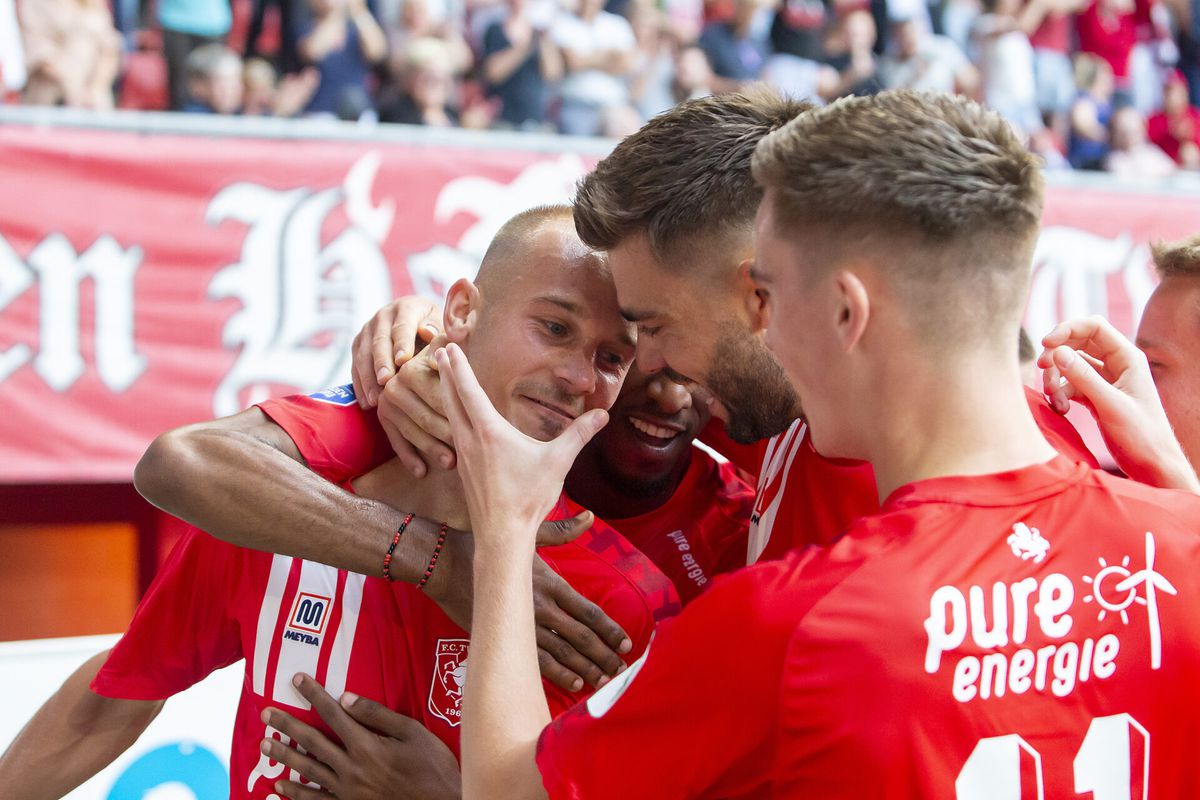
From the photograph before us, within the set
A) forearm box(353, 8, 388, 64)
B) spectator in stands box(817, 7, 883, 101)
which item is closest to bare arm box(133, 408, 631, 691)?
forearm box(353, 8, 388, 64)

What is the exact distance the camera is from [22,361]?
432 centimetres

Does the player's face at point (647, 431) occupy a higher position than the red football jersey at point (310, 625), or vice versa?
the player's face at point (647, 431)

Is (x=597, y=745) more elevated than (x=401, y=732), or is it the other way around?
(x=597, y=745)

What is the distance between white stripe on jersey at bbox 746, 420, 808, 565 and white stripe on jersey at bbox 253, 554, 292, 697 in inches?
35.6

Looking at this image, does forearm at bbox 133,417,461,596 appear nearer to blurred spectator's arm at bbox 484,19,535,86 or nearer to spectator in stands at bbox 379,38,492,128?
spectator in stands at bbox 379,38,492,128

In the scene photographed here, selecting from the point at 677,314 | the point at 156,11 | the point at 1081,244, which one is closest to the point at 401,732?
the point at 677,314

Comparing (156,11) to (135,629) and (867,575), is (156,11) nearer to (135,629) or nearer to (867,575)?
(135,629)

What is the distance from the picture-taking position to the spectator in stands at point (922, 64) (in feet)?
30.0

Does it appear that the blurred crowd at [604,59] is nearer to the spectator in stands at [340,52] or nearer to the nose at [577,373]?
the spectator in stands at [340,52]

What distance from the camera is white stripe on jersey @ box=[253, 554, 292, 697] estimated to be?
227 cm

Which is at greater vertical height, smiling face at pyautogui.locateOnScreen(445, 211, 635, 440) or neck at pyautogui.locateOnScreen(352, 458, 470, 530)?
smiling face at pyautogui.locateOnScreen(445, 211, 635, 440)

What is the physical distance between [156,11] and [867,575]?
621 cm

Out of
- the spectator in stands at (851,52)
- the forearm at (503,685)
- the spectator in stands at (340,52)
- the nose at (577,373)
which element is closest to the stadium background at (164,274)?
the spectator in stands at (340,52)

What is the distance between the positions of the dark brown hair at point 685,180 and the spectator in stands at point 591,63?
5.42 meters
